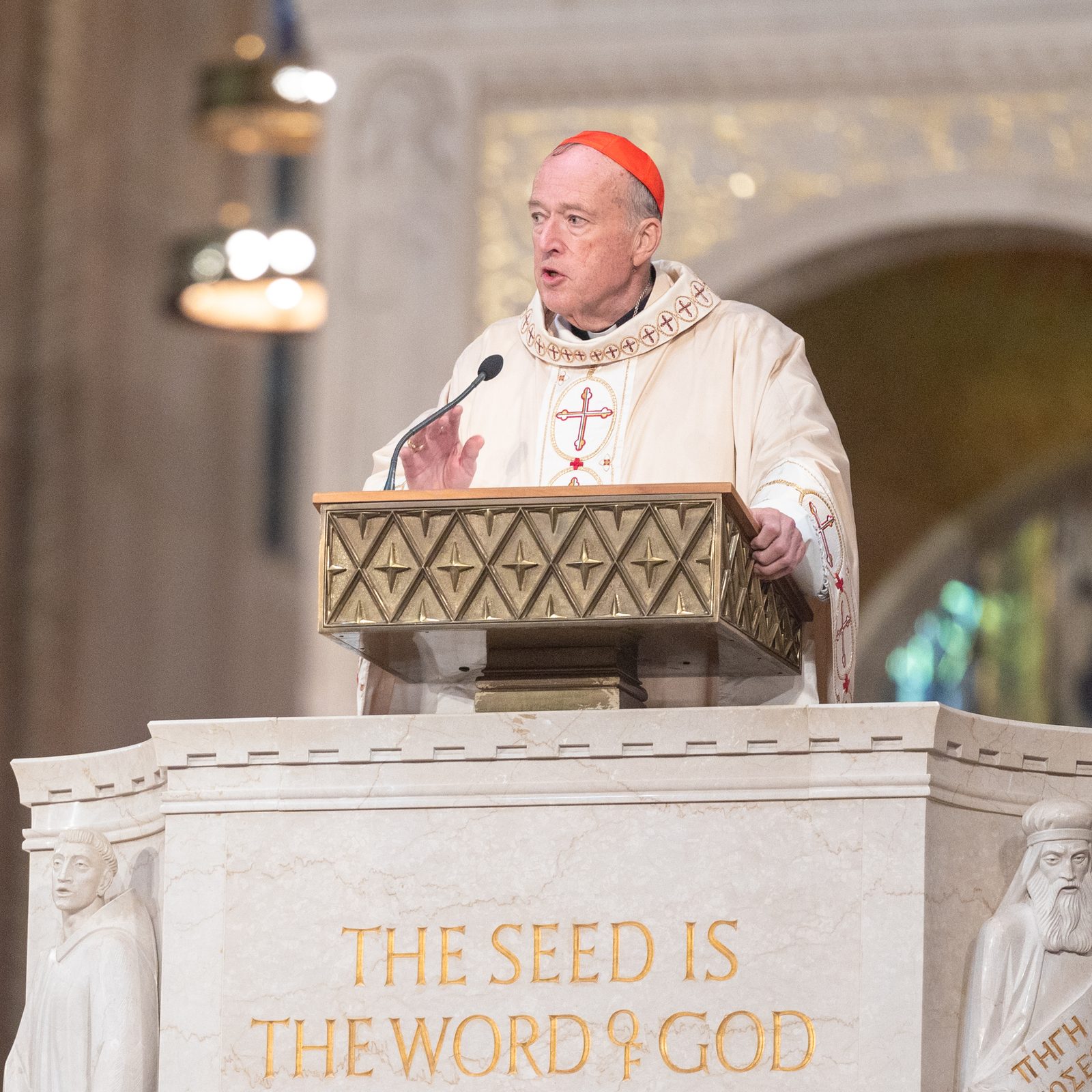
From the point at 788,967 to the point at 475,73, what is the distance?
19.4 ft

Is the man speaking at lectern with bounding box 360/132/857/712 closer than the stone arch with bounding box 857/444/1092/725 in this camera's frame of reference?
Yes

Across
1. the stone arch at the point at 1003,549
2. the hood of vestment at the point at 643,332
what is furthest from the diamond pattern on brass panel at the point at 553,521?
the stone arch at the point at 1003,549

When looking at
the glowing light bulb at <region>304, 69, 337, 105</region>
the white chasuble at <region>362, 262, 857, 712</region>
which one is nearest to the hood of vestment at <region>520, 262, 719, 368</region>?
the white chasuble at <region>362, 262, 857, 712</region>

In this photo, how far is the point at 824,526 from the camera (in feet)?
14.2

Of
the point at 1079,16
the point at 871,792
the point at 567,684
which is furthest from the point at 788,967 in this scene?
the point at 1079,16

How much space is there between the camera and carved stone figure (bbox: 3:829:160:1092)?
420cm

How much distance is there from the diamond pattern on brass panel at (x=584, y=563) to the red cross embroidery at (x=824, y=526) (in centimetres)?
48

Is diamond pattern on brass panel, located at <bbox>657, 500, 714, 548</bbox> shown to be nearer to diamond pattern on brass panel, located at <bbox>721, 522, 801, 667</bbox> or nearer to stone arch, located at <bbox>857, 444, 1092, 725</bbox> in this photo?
diamond pattern on brass panel, located at <bbox>721, 522, 801, 667</bbox>

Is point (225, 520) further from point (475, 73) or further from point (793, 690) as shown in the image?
point (793, 690)

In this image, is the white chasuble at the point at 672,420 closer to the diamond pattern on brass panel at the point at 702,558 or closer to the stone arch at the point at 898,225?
the diamond pattern on brass panel at the point at 702,558

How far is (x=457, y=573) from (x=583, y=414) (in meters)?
0.73

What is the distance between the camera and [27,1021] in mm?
4336

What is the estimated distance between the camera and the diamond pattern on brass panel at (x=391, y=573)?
4.02 meters

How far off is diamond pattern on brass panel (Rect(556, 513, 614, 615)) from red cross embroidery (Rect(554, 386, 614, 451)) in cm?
67
